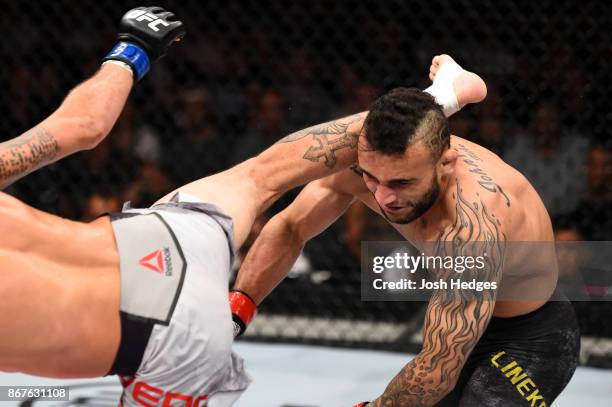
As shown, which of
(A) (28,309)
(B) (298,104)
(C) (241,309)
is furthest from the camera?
(B) (298,104)

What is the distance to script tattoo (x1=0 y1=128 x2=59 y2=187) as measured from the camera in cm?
140

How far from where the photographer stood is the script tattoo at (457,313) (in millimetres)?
1572

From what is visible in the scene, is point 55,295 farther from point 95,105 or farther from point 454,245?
point 454,245

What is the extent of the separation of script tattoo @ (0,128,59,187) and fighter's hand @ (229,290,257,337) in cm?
64

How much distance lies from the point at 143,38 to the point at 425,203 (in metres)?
0.65

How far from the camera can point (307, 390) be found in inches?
97.1

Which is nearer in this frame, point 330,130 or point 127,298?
point 127,298

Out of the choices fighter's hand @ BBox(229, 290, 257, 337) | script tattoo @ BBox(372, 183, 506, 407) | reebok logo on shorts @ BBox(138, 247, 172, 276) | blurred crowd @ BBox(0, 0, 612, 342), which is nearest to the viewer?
reebok logo on shorts @ BBox(138, 247, 172, 276)

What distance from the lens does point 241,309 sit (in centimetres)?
196

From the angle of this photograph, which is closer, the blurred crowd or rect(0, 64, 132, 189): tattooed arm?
rect(0, 64, 132, 189): tattooed arm

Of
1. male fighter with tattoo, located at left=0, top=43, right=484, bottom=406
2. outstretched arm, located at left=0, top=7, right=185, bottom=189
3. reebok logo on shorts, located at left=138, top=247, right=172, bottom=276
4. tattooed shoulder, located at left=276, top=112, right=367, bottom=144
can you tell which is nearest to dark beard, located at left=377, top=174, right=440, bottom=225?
tattooed shoulder, located at left=276, top=112, right=367, bottom=144

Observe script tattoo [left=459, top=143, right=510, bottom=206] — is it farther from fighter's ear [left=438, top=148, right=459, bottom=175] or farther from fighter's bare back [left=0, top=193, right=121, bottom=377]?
fighter's bare back [left=0, top=193, right=121, bottom=377]

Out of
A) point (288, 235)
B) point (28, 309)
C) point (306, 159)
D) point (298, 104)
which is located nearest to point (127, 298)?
point (28, 309)

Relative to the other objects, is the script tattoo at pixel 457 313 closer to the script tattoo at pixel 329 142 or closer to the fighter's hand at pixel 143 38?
the script tattoo at pixel 329 142
